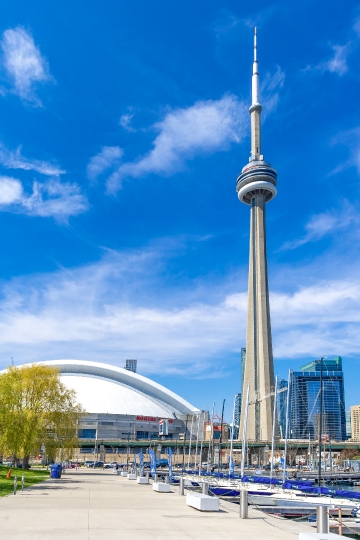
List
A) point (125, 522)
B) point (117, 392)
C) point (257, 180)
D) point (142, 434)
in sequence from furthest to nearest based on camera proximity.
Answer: point (257, 180)
point (117, 392)
point (142, 434)
point (125, 522)

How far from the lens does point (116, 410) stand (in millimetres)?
129000

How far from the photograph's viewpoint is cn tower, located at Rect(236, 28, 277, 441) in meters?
143

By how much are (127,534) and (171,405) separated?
140045mm

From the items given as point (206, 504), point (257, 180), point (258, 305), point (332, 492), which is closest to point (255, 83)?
point (257, 180)

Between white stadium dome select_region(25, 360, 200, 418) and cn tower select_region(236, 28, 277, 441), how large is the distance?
18.9m

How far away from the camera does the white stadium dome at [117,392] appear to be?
429 ft

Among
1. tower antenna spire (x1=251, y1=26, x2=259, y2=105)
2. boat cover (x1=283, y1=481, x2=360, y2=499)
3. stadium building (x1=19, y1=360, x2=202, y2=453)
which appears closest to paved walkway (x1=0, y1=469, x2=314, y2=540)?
boat cover (x1=283, y1=481, x2=360, y2=499)

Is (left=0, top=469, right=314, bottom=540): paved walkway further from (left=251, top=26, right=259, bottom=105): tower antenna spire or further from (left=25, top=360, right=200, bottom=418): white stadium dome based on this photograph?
(left=251, top=26, right=259, bottom=105): tower antenna spire

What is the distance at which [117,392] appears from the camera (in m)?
138

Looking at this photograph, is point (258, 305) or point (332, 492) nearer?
point (332, 492)

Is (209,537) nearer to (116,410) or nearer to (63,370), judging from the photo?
(116,410)

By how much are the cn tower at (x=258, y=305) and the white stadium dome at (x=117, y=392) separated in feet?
62.1

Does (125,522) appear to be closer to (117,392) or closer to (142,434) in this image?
(142,434)

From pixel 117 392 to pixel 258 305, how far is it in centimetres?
4651
